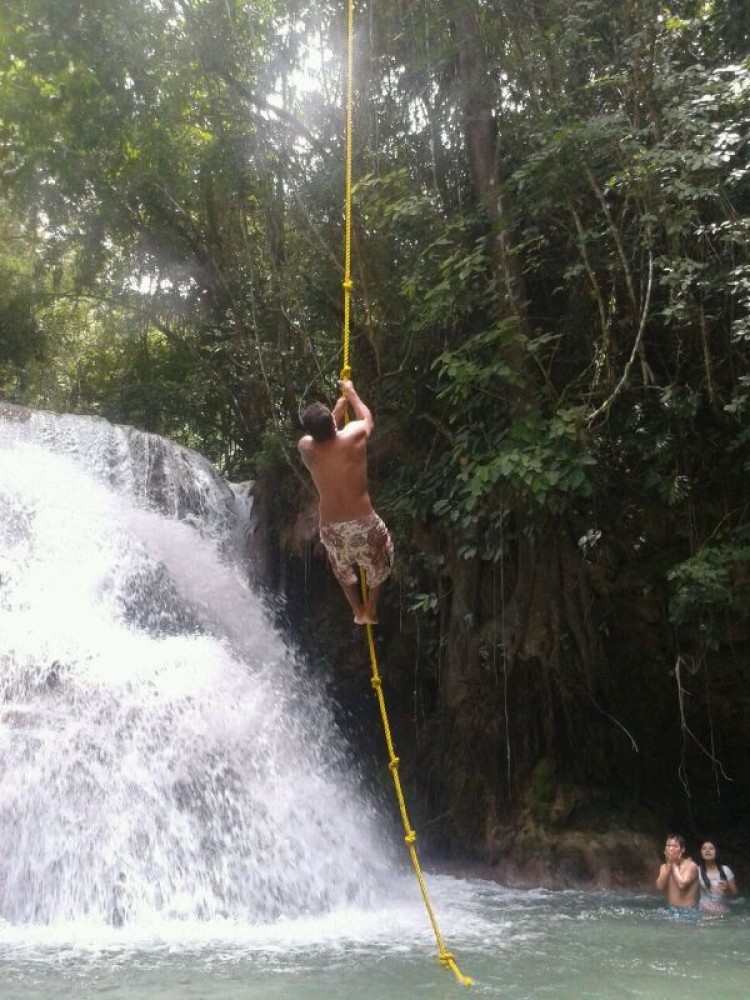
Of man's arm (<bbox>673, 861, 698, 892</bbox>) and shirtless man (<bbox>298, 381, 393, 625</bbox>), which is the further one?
man's arm (<bbox>673, 861, 698, 892</bbox>)

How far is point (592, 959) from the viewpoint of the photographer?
17.7 ft

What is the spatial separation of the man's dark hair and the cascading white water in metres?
3.32

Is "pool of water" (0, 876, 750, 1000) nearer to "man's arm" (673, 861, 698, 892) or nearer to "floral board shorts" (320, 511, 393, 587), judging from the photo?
"man's arm" (673, 861, 698, 892)

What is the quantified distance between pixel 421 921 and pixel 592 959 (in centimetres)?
147

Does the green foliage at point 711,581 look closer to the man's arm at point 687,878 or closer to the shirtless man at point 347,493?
the man's arm at point 687,878

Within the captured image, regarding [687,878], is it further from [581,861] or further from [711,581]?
[711,581]

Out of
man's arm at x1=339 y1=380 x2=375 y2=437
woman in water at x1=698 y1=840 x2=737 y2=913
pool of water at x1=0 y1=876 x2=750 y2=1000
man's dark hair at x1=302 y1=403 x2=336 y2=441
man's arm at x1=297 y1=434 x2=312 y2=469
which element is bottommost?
pool of water at x1=0 y1=876 x2=750 y2=1000

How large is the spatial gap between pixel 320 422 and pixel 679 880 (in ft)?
14.3

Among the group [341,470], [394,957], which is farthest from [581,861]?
[341,470]

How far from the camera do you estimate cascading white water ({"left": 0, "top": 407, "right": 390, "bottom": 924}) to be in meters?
6.53

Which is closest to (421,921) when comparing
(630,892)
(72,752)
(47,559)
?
(630,892)

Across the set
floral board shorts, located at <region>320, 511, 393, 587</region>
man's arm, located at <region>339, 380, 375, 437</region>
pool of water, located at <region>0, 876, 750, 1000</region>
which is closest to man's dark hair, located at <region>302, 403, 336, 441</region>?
man's arm, located at <region>339, 380, 375, 437</region>

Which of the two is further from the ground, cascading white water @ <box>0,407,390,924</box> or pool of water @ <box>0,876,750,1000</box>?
cascading white water @ <box>0,407,390,924</box>

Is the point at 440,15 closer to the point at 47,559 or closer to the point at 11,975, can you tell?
the point at 47,559
